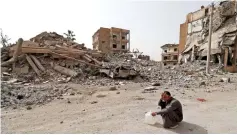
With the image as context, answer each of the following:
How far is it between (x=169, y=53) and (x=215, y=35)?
49.7 feet

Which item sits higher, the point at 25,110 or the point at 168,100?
the point at 168,100

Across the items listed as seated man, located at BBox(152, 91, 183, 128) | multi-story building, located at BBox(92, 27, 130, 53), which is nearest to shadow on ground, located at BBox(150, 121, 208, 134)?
seated man, located at BBox(152, 91, 183, 128)

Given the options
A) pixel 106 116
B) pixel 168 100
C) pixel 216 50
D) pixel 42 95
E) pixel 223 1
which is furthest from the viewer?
pixel 223 1

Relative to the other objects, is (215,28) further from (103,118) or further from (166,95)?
(103,118)

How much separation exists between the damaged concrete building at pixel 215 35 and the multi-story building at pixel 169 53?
24.3 feet

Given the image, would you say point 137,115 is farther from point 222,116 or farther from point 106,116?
point 222,116

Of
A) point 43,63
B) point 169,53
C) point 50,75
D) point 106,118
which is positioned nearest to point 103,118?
point 106,118

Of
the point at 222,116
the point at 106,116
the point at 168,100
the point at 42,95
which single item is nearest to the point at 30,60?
the point at 42,95

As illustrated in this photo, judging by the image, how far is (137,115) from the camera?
427 centimetres

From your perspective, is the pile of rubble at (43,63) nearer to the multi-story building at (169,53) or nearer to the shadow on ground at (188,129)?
the shadow on ground at (188,129)

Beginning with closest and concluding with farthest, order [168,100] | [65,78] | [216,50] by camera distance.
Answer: [168,100], [65,78], [216,50]

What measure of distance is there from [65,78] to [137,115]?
224 inches

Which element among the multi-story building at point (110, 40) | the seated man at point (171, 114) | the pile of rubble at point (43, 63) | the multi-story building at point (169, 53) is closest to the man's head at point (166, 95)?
the seated man at point (171, 114)

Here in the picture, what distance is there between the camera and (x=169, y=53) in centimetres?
3559
